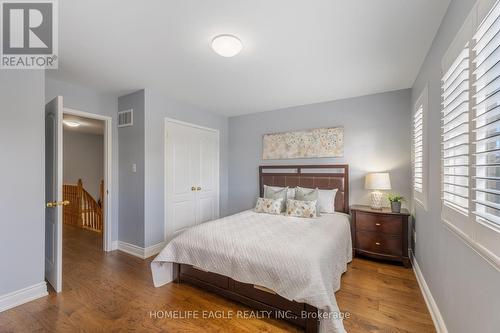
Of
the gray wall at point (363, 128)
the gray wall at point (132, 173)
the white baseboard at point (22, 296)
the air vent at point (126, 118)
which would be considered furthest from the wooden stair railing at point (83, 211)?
the gray wall at point (363, 128)

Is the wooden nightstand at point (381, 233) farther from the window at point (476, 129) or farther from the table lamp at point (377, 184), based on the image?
the window at point (476, 129)

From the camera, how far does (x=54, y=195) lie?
2250mm

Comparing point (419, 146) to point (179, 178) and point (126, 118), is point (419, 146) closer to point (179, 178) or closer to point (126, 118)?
point (179, 178)

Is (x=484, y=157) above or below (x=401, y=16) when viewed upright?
below

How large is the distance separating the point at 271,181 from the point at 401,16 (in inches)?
116

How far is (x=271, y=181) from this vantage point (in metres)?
4.14

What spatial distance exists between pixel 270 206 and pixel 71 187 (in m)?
4.96

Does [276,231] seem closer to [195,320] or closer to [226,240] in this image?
[226,240]

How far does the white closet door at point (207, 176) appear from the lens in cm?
412

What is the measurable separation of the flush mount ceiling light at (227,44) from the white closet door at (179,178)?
190 centimetres

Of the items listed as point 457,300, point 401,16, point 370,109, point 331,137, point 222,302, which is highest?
point 401,16

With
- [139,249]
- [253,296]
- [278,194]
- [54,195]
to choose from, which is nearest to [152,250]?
[139,249]

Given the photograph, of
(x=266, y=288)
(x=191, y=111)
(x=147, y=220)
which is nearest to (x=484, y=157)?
(x=266, y=288)

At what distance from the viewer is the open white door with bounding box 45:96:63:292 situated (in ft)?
7.30
